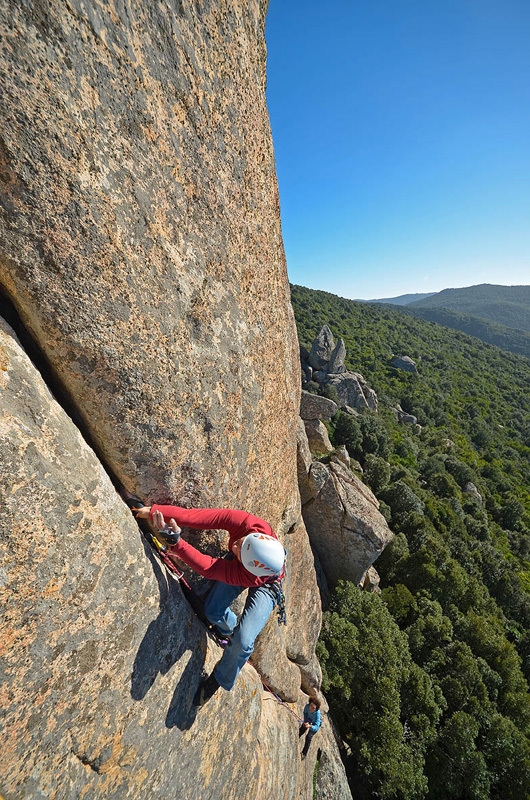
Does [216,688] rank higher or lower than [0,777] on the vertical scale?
lower

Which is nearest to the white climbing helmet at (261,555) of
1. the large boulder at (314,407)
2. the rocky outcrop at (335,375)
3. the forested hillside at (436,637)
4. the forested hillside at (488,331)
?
the forested hillside at (436,637)

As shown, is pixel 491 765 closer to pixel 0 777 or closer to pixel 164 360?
pixel 0 777

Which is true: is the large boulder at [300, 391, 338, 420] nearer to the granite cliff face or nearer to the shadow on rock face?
the granite cliff face

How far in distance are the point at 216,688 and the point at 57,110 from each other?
7.17 meters

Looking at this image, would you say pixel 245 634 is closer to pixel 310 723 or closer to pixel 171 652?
pixel 171 652

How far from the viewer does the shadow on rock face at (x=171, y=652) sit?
166 inches

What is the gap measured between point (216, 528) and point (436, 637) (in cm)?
2048

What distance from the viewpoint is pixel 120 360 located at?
12.9 feet

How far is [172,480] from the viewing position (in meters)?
4.68

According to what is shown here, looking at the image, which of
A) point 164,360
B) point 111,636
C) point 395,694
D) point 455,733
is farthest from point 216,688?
point 455,733

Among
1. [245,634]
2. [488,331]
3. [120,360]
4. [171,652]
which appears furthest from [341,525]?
[488,331]

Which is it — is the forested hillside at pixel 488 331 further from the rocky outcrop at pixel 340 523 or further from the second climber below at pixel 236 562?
the second climber below at pixel 236 562

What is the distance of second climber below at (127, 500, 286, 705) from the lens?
15.0 ft

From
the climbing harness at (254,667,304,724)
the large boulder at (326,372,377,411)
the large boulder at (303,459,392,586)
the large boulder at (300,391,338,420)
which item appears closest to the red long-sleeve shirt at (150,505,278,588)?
the climbing harness at (254,667,304,724)
